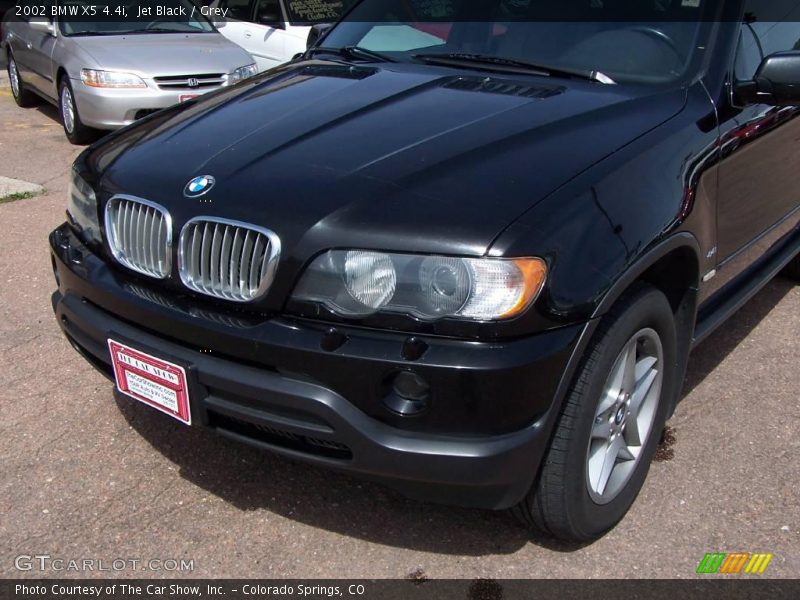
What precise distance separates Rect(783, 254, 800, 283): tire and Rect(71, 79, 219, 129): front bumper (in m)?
5.29

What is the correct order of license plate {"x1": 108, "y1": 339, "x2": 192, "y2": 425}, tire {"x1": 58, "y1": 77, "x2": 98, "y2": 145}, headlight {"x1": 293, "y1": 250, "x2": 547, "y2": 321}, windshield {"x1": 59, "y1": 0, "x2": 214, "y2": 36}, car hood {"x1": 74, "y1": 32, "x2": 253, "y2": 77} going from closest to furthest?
headlight {"x1": 293, "y1": 250, "x2": 547, "y2": 321} < license plate {"x1": 108, "y1": 339, "x2": 192, "y2": 425} < car hood {"x1": 74, "y1": 32, "x2": 253, "y2": 77} < tire {"x1": 58, "y1": 77, "x2": 98, "y2": 145} < windshield {"x1": 59, "y1": 0, "x2": 214, "y2": 36}

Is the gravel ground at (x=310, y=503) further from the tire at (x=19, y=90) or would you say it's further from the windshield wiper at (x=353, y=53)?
the tire at (x=19, y=90)

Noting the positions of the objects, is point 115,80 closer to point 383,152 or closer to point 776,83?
point 383,152

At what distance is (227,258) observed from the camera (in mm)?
2438

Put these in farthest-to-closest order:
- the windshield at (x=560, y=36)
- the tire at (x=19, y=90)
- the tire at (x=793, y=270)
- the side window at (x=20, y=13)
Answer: the tire at (x=19, y=90) → the side window at (x=20, y=13) → the tire at (x=793, y=270) → the windshield at (x=560, y=36)

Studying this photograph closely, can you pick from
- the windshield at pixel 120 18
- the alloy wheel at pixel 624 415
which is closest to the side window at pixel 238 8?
the windshield at pixel 120 18

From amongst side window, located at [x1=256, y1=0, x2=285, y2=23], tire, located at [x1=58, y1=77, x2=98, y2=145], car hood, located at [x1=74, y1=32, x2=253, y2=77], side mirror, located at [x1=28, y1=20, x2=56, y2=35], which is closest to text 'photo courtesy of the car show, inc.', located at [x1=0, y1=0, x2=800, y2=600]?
car hood, located at [x1=74, y1=32, x2=253, y2=77]

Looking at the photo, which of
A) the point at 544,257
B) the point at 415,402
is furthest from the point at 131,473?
the point at 544,257

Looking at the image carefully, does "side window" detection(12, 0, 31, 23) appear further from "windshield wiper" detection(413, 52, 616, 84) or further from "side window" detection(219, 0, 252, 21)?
"windshield wiper" detection(413, 52, 616, 84)

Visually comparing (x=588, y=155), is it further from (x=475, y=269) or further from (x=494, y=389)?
(x=494, y=389)

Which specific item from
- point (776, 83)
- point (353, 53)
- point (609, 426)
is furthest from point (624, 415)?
point (353, 53)

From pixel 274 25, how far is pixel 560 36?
6.36 metres

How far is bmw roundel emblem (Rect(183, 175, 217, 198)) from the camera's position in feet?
8.34

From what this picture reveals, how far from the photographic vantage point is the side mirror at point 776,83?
289 cm
